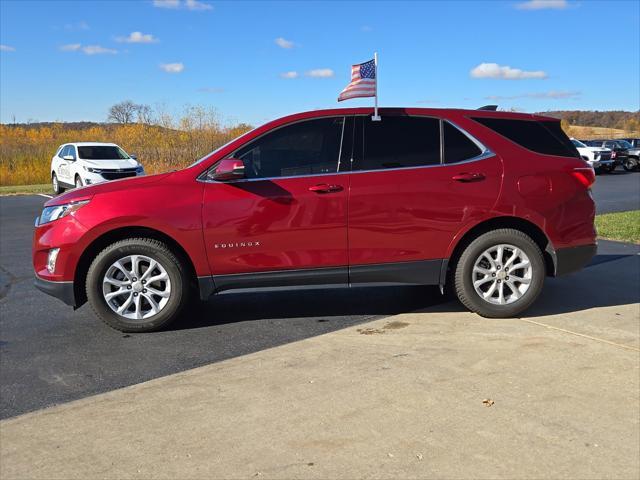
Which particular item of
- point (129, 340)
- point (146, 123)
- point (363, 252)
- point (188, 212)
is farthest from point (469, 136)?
point (146, 123)

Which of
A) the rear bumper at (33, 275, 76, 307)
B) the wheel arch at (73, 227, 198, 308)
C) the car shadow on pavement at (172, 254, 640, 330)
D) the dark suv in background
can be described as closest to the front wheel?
the dark suv in background

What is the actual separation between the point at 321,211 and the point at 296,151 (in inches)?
23.4

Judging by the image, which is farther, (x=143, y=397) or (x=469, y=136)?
(x=469, y=136)

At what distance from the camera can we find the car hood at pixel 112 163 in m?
19.8

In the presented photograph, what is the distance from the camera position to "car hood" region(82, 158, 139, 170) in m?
19.8

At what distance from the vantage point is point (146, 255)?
508 cm

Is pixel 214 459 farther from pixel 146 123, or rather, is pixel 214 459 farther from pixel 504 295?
pixel 146 123

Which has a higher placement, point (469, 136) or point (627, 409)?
point (469, 136)

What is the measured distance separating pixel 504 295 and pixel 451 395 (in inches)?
78.7

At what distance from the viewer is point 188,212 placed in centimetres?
501

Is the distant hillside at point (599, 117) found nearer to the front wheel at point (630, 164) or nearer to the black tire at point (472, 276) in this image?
the front wheel at point (630, 164)

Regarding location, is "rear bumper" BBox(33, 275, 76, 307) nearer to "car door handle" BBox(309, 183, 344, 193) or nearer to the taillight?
"car door handle" BBox(309, 183, 344, 193)

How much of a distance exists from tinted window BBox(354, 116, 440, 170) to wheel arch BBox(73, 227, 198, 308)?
1.71m

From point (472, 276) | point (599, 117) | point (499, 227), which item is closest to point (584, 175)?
point (499, 227)
